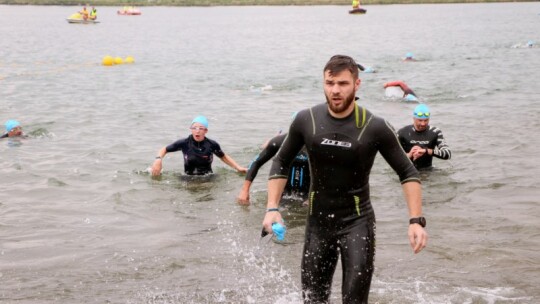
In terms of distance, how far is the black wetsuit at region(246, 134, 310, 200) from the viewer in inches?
349

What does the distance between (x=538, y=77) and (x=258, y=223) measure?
64.4ft

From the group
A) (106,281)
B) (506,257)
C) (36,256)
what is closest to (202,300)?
(106,281)

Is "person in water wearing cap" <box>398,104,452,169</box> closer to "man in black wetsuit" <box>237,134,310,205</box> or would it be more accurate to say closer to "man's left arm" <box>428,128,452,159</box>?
"man's left arm" <box>428,128,452,159</box>

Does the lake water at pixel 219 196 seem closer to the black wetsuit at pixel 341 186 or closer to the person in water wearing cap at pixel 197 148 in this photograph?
the person in water wearing cap at pixel 197 148

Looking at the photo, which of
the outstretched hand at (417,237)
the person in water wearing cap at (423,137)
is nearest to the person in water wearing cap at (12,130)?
the person in water wearing cap at (423,137)

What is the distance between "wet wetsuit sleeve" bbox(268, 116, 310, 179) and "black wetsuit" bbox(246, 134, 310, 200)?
3.38m

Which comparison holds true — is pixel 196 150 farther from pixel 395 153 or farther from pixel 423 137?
pixel 395 153

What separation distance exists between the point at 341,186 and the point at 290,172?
14.3 ft

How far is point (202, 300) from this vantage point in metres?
6.86

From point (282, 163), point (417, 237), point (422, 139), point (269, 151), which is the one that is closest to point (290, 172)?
point (269, 151)

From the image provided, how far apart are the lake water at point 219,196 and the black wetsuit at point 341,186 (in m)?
1.71

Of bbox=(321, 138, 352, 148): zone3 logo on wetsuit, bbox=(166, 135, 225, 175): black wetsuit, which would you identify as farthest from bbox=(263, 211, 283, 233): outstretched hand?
bbox=(166, 135, 225, 175): black wetsuit

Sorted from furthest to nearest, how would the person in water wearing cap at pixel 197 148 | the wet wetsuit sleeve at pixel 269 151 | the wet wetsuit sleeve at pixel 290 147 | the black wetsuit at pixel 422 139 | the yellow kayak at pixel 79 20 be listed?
1. the yellow kayak at pixel 79 20
2. the black wetsuit at pixel 422 139
3. the person in water wearing cap at pixel 197 148
4. the wet wetsuit sleeve at pixel 269 151
5. the wet wetsuit sleeve at pixel 290 147

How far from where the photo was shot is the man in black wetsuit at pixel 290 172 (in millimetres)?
8875
